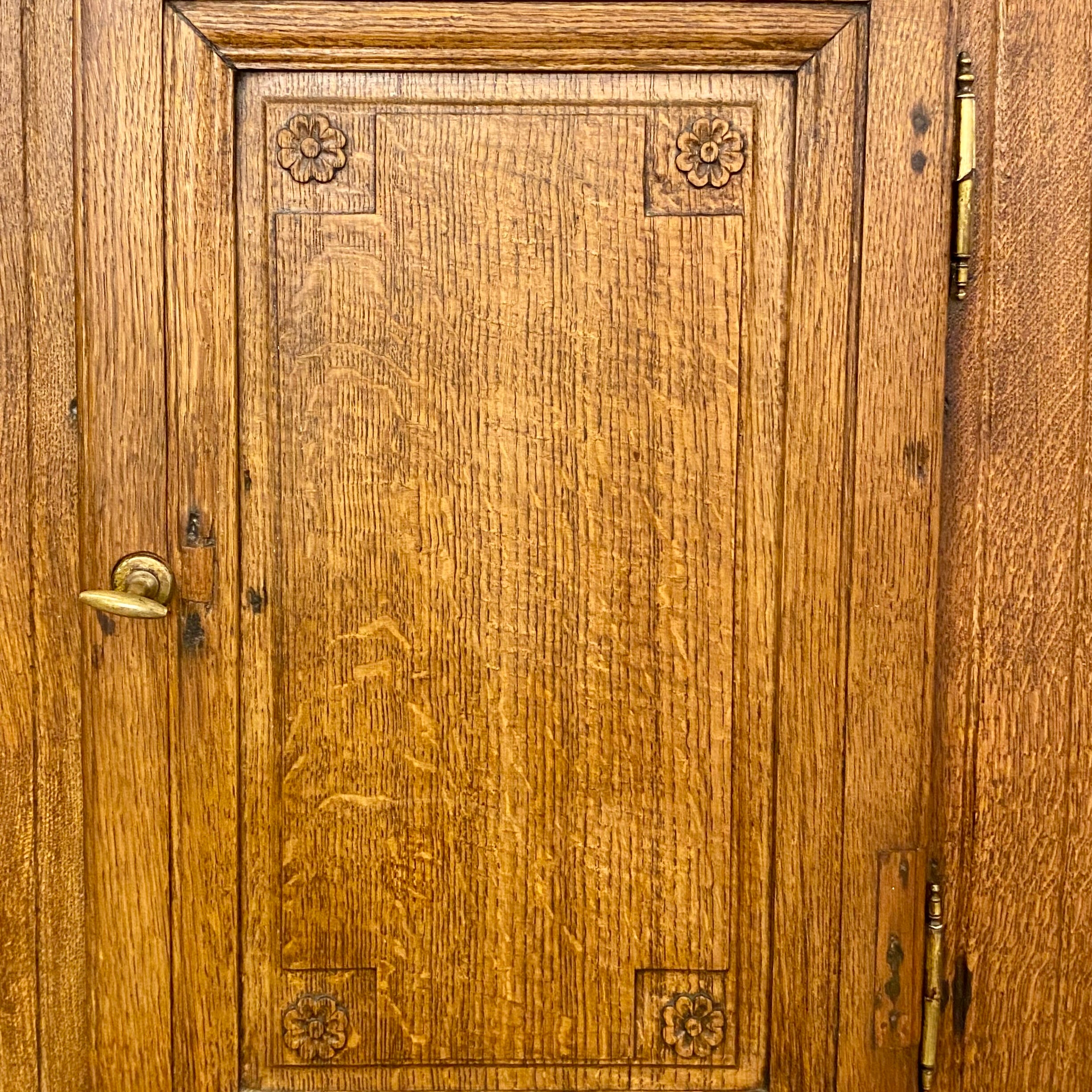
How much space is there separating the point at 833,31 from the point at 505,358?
36cm

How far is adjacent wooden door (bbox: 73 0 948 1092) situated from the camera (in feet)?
2.84

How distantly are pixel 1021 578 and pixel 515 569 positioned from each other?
41 cm

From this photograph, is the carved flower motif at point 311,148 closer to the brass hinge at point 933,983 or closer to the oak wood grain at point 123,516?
the oak wood grain at point 123,516

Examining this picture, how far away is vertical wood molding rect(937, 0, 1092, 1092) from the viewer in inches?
34.0

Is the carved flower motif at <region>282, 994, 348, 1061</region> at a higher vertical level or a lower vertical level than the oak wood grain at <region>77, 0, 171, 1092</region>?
lower

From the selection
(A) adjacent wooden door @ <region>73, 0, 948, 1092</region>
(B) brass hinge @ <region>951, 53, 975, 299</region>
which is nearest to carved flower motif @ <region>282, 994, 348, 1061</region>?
(A) adjacent wooden door @ <region>73, 0, 948, 1092</region>

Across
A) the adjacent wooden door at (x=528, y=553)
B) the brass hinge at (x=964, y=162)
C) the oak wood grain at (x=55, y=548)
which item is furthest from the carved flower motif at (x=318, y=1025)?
the brass hinge at (x=964, y=162)

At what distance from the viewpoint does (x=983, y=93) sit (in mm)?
860

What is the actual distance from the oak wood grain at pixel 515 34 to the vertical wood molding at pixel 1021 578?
16cm

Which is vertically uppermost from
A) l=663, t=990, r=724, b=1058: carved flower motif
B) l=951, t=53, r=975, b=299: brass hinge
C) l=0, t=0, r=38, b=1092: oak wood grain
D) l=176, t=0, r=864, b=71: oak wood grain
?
l=176, t=0, r=864, b=71: oak wood grain

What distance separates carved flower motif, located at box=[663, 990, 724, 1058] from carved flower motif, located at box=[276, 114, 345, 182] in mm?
733

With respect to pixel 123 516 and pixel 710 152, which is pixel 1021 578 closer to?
pixel 710 152

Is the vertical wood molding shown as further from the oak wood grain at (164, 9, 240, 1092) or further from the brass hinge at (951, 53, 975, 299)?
the oak wood grain at (164, 9, 240, 1092)

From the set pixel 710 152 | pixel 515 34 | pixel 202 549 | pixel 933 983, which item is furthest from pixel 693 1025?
pixel 515 34
